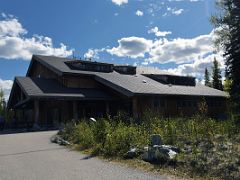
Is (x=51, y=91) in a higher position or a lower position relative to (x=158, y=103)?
higher

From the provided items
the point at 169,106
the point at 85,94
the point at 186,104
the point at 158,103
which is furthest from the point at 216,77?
the point at 85,94

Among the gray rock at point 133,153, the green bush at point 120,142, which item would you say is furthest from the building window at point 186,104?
the gray rock at point 133,153

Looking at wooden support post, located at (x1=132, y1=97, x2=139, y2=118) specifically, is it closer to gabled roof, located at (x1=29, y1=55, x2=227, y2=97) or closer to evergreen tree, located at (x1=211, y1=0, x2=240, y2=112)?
gabled roof, located at (x1=29, y1=55, x2=227, y2=97)

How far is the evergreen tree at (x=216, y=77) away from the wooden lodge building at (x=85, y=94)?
3358 centimetres

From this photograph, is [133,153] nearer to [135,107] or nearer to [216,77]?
[135,107]

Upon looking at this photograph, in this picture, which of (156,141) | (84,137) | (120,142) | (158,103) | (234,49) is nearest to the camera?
(156,141)

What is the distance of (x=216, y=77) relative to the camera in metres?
72.1

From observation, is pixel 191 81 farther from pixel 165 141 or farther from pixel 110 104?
pixel 165 141

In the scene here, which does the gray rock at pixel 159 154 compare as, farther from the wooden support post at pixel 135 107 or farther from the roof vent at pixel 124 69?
the roof vent at pixel 124 69

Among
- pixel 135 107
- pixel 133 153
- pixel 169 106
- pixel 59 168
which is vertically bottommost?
pixel 59 168

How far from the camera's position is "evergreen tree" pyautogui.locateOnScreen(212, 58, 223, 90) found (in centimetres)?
7029

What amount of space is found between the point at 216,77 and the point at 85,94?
48.4 m

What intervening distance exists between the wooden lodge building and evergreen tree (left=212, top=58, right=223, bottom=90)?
33576 millimetres

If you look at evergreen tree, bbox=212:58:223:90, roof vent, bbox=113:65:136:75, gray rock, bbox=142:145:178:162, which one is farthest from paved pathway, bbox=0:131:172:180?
evergreen tree, bbox=212:58:223:90
